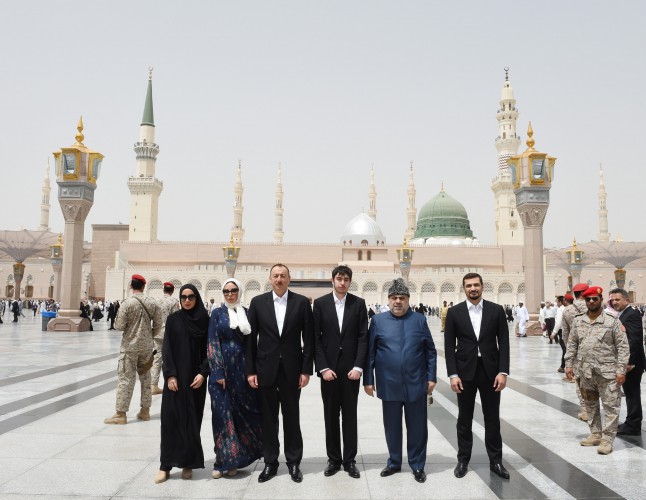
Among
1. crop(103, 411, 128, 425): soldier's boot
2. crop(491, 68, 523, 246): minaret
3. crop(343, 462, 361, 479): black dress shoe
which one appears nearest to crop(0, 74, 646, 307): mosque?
crop(491, 68, 523, 246): minaret

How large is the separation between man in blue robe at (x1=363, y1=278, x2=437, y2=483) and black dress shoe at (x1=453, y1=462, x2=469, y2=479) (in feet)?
0.60

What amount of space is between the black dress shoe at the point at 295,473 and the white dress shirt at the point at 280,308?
2.46 ft

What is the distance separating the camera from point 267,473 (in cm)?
304

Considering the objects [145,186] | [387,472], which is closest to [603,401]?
[387,472]

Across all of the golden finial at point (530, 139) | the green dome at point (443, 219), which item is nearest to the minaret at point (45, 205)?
the green dome at point (443, 219)

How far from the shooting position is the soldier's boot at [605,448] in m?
3.57

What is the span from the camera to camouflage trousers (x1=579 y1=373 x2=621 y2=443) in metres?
3.62

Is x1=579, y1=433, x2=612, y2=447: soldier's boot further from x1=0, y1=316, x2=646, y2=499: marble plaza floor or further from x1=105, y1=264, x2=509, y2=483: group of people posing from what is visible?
x1=105, y1=264, x2=509, y2=483: group of people posing

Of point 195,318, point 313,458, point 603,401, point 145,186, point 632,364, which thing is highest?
point 145,186

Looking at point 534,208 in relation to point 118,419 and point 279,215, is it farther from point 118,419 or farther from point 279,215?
point 279,215

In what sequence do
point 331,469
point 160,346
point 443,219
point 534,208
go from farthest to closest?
point 443,219 < point 534,208 < point 160,346 < point 331,469

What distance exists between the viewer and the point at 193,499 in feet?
8.98

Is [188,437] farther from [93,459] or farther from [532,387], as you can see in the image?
[532,387]

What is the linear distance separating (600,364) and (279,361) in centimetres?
219
